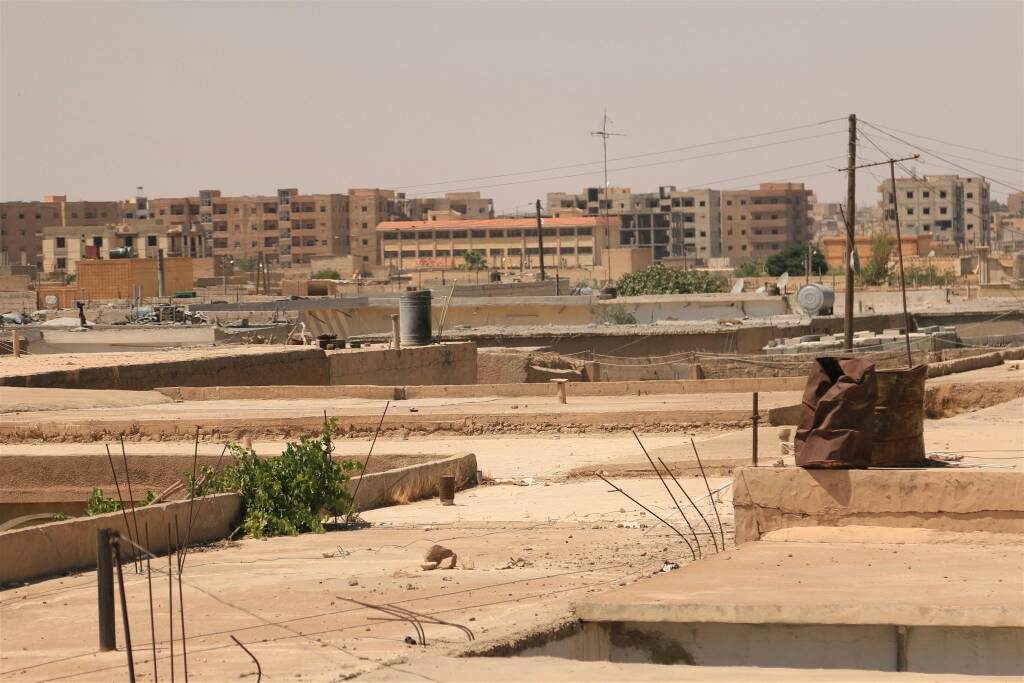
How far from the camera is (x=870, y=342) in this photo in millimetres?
38750

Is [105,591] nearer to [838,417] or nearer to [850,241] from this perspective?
[838,417]

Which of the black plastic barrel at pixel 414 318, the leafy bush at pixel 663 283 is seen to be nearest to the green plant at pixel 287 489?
the black plastic barrel at pixel 414 318

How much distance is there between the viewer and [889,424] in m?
10.5

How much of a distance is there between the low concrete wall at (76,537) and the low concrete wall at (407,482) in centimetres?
219

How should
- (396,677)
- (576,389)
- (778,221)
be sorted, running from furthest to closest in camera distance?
(778,221) → (576,389) → (396,677)

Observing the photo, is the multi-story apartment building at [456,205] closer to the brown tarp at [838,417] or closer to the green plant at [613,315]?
the green plant at [613,315]

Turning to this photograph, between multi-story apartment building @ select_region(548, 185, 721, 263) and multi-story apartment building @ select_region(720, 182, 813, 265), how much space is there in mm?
1647

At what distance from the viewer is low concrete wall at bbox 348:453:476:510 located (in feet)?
46.1

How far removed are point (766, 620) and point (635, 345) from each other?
34373 millimetres

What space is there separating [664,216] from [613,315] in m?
112

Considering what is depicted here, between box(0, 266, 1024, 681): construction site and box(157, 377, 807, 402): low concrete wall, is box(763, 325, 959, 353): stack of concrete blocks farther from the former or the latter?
box(0, 266, 1024, 681): construction site

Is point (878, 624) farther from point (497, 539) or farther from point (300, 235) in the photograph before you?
point (300, 235)

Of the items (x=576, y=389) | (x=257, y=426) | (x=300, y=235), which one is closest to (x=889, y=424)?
(x=257, y=426)

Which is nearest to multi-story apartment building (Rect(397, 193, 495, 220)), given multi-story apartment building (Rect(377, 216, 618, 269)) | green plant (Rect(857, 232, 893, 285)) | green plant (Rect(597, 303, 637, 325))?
multi-story apartment building (Rect(377, 216, 618, 269))
